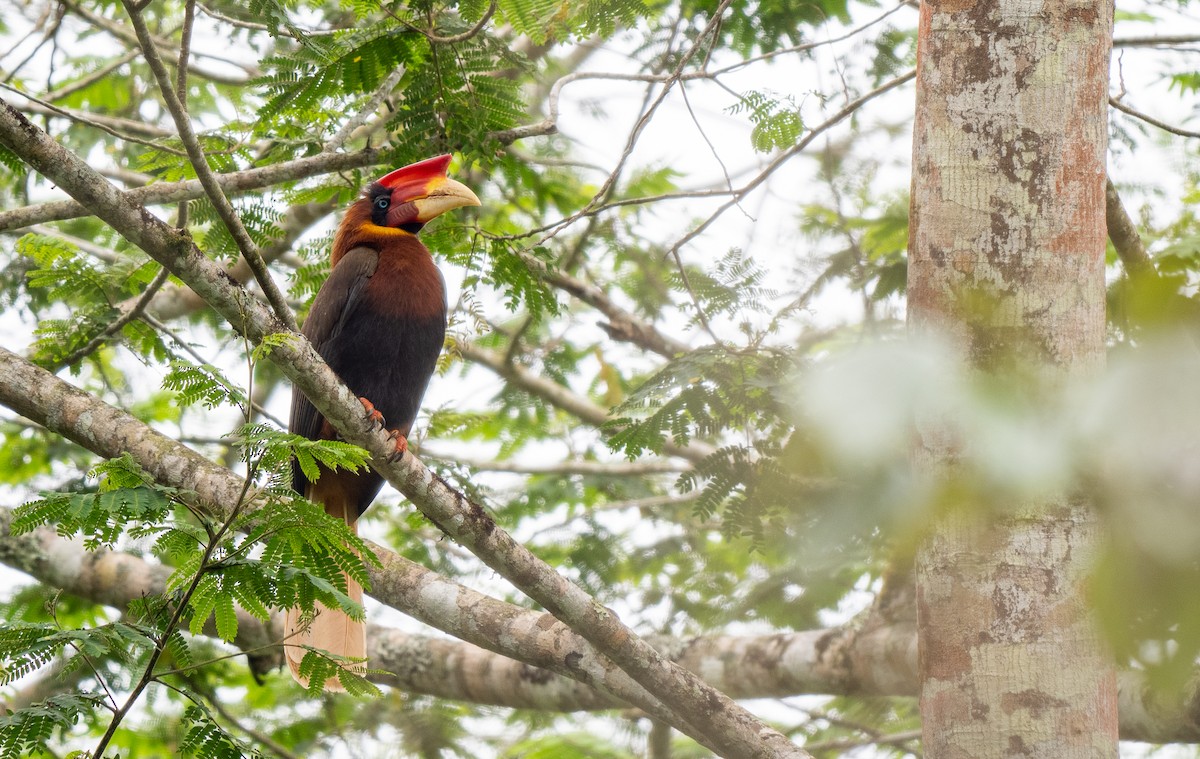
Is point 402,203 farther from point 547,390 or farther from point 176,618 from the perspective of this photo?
point 176,618

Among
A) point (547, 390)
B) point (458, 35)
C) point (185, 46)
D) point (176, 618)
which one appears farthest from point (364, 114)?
point (547, 390)

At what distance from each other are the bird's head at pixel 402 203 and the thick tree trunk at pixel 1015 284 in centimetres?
184

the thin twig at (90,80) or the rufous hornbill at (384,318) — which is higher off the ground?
the thin twig at (90,80)

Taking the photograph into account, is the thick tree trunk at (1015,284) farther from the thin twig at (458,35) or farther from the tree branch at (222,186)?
the tree branch at (222,186)

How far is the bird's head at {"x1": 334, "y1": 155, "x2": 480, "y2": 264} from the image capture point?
3.69 m

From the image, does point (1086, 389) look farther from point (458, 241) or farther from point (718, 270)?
point (458, 241)

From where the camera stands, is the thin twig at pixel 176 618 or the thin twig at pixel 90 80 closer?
the thin twig at pixel 176 618

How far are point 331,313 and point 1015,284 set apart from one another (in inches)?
86.6

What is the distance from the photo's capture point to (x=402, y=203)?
377 cm

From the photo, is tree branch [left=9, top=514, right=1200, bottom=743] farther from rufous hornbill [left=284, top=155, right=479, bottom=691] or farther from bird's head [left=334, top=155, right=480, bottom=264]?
bird's head [left=334, top=155, right=480, bottom=264]

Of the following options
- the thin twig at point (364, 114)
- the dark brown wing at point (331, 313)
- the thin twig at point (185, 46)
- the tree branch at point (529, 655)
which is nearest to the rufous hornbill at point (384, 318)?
the dark brown wing at point (331, 313)

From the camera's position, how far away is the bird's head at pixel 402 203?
3.69 metres

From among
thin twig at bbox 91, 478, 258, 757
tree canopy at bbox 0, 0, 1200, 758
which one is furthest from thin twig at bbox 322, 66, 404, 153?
thin twig at bbox 91, 478, 258, 757

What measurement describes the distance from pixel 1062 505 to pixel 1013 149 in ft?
2.32
